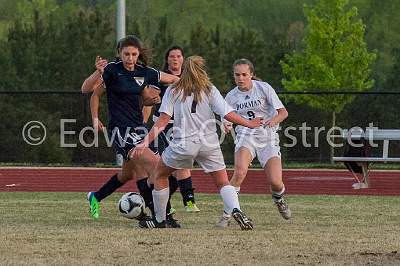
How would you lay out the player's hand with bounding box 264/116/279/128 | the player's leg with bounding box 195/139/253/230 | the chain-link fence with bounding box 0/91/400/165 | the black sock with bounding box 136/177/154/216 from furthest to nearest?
the chain-link fence with bounding box 0/91/400/165, the black sock with bounding box 136/177/154/216, the player's hand with bounding box 264/116/279/128, the player's leg with bounding box 195/139/253/230

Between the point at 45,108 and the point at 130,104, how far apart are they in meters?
18.5

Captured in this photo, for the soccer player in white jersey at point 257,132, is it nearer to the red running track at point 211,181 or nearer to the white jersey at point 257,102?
the white jersey at point 257,102

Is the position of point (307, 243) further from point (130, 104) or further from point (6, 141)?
point (6, 141)

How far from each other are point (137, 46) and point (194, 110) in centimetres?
108

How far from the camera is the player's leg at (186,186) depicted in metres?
13.3

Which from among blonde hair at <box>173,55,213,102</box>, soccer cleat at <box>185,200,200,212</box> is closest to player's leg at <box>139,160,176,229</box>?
blonde hair at <box>173,55,213,102</box>

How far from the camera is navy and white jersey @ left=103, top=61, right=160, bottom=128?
37.3 ft

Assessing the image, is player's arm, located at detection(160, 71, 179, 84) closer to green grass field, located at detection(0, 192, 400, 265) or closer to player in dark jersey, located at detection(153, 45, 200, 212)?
player in dark jersey, located at detection(153, 45, 200, 212)

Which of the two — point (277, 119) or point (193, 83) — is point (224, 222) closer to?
point (277, 119)

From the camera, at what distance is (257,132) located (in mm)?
12359

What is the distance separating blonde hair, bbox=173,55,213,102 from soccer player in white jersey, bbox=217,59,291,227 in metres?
1.24

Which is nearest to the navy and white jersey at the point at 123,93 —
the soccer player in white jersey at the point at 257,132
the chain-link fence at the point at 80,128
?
the soccer player in white jersey at the point at 257,132

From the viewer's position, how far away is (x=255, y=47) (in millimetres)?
38750

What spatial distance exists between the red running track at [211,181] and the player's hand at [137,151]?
739 centimetres
